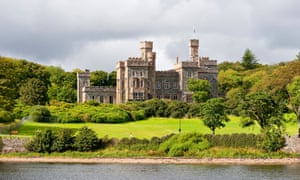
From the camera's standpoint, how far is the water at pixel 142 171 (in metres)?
35.7

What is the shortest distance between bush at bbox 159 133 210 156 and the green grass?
4.97 metres

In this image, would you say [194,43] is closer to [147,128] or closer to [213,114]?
[147,128]

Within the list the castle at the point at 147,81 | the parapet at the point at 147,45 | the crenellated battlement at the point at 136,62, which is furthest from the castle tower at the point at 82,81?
the parapet at the point at 147,45

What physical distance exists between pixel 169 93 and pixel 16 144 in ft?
130

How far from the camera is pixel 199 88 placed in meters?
80.6

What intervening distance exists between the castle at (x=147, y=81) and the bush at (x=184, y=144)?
116ft

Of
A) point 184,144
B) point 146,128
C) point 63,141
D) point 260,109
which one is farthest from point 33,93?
point 260,109

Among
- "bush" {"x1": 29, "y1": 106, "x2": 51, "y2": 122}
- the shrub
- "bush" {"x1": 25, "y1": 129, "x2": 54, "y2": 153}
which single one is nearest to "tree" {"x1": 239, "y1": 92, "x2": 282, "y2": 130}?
the shrub

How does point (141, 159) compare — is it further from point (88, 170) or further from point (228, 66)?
point (228, 66)

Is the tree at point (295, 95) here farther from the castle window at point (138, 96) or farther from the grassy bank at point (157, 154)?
the castle window at point (138, 96)

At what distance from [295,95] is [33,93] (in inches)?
1129

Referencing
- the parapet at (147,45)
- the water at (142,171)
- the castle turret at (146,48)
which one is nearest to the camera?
the water at (142,171)

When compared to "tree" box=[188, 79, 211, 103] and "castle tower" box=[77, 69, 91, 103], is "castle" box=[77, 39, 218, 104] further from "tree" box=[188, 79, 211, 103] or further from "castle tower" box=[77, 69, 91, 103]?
"tree" box=[188, 79, 211, 103]

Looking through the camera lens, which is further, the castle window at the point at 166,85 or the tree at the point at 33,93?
the castle window at the point at 166,85
